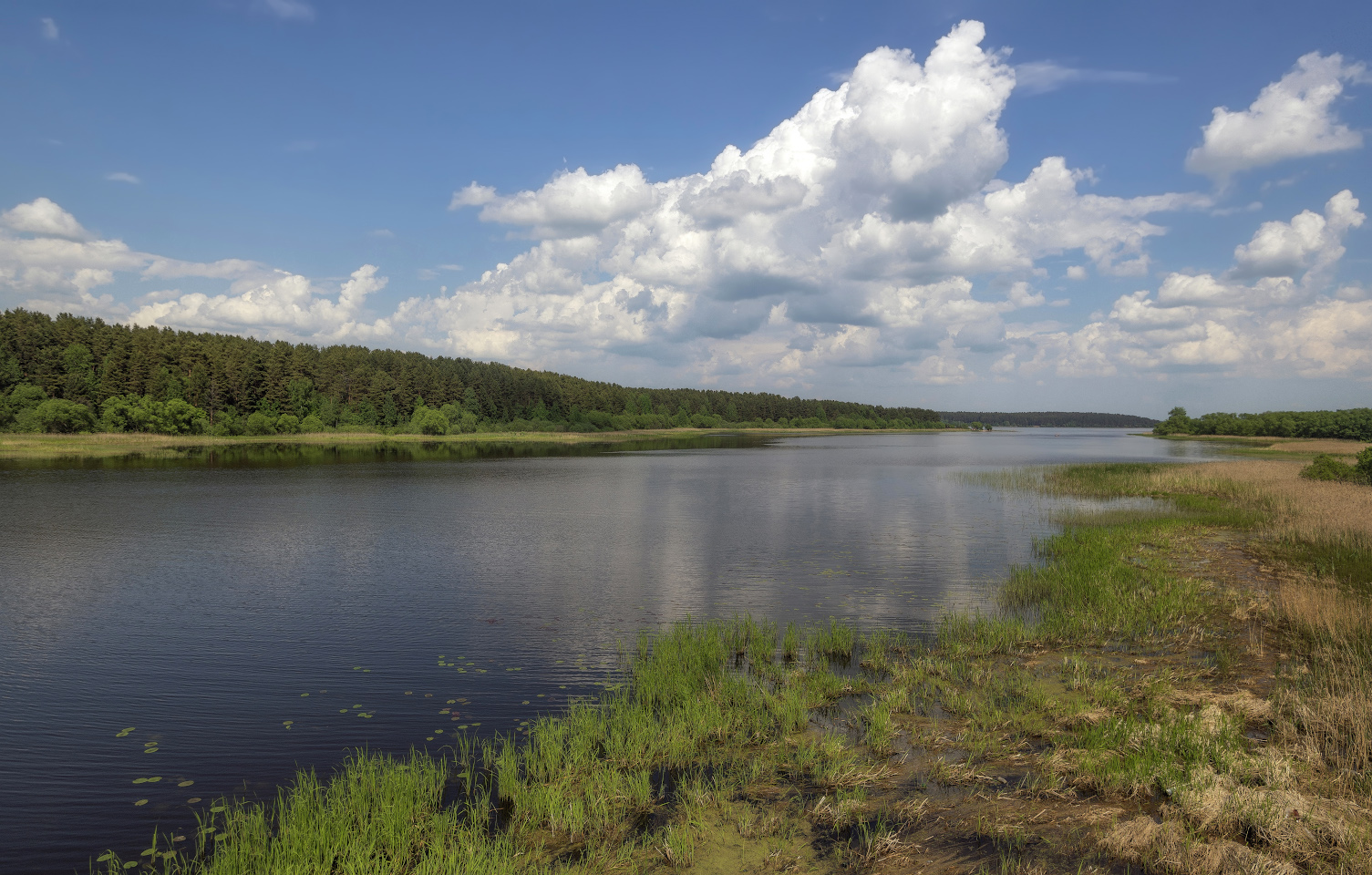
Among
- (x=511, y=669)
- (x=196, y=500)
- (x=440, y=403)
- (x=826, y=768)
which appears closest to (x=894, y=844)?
(x=826, y=768)

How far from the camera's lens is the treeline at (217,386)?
105312 millimetres

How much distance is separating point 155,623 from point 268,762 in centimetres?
1010

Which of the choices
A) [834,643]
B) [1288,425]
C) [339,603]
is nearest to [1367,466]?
[834,643]

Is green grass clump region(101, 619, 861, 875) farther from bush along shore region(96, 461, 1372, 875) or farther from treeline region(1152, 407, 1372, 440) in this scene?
treeline region(1152, 407, 1372, 440)

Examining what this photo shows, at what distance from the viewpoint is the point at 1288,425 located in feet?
419

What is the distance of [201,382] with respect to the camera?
384ft

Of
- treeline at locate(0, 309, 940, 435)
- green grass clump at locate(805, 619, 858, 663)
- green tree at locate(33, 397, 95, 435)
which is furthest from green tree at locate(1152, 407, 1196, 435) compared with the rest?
green tree at locate(33, 397, 95, 435)

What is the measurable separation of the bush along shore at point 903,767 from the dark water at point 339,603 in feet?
4.96

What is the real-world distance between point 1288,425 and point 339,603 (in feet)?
545

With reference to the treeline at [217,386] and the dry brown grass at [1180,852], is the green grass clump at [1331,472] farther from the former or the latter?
the treeline at [217,386]

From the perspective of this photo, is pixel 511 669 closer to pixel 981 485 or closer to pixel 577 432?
pixel 981 485

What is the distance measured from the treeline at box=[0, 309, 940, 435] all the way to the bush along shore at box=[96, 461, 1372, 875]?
123 meters

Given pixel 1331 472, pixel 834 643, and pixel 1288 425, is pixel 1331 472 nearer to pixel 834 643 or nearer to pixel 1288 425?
pixel 834 643

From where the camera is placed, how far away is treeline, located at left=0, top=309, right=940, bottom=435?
105312 millimetres
